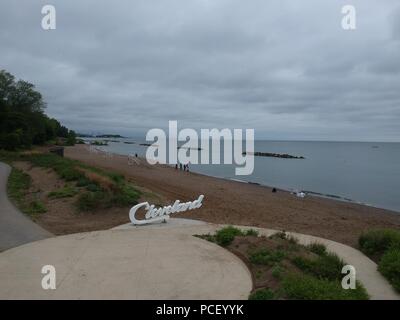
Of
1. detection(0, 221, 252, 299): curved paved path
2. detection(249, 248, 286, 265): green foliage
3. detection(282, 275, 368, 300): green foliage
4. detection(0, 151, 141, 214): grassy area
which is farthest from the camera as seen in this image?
detection(0, 151, 141, 214): grassy area

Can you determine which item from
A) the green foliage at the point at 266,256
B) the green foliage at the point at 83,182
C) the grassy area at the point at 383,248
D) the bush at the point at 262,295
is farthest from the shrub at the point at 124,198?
the bush at the point at 262,295

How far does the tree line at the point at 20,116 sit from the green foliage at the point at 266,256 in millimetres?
45846

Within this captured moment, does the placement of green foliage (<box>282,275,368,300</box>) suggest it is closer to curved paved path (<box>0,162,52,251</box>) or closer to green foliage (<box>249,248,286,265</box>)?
green foliage (<box>249,248,286,265</box>)

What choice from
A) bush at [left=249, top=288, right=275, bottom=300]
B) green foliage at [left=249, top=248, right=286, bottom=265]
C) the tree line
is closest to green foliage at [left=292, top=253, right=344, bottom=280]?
green foliage at [left=249, top=248, right=286, bottom=265]

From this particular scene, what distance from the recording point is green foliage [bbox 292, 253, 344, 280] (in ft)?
23.4

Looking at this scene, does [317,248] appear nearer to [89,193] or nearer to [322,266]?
[322,266]

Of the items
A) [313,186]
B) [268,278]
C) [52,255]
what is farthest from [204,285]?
[313,186]

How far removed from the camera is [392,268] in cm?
713

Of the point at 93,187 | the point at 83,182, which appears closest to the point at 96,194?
the point at 93,187

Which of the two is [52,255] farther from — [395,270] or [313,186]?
[313,186]

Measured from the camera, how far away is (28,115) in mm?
59312

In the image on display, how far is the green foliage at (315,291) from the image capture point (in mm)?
5703

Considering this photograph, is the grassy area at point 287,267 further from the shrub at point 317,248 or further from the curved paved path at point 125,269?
the curved paved path at point 125,269
